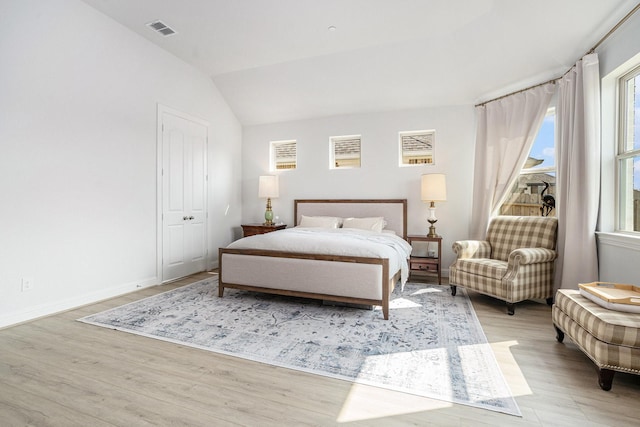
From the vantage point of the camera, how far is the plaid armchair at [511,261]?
3.08 metres

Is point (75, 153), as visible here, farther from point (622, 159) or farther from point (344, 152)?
point (622, 159)

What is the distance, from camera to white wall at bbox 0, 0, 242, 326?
9.00 feet

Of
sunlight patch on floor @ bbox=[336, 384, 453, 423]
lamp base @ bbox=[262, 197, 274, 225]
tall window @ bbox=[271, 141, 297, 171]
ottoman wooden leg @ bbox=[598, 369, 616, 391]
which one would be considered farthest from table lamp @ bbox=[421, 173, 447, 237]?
sunlight patch on floor @ bbox=[336, 384, 453, 423]

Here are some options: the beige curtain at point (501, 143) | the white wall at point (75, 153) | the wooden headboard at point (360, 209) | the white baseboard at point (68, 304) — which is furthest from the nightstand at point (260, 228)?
the beige curtain at point (501, 143)

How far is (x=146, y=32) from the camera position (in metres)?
3.78

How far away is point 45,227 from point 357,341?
313 cm

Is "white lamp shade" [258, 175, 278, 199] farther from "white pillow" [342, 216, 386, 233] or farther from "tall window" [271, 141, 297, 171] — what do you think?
"white pillow" [342, 216, 386, 233]

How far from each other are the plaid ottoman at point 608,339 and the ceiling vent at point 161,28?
4818mm

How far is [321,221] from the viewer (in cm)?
495

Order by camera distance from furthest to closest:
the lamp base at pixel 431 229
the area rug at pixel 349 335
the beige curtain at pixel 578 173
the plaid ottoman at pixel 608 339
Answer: the lamp base at pixel 431 229 → the beige curtain at pixel 578 173 → the area rug at pixel 349 335 → the plaid ottoman at pixel 608 339

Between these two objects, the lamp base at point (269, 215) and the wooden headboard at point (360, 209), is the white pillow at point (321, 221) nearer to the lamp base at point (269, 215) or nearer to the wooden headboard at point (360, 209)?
the wooden headboard at point (360, 209)

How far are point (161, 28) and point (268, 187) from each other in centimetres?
265

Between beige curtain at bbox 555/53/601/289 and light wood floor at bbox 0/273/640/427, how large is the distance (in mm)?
1063

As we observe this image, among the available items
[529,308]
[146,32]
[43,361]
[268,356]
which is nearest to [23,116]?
[146,32]
